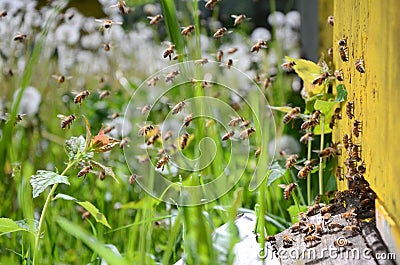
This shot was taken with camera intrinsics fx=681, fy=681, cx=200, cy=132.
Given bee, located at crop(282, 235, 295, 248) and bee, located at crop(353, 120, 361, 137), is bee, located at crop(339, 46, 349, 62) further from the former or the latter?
bee, located at crop(282, 235, 295, 248)

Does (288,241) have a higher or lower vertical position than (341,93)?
lower

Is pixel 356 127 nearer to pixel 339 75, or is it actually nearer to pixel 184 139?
pixel 339 75

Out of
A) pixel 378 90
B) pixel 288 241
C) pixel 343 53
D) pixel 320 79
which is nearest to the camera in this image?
pixel 378 90

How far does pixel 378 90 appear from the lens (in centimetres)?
136

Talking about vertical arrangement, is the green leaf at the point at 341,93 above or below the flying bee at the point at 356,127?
above

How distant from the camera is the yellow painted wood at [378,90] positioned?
4.02 ft

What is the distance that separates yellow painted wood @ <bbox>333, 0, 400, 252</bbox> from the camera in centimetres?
123

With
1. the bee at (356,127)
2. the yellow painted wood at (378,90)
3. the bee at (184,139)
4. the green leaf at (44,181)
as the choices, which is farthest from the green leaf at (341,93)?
the green leaf at (44,181)

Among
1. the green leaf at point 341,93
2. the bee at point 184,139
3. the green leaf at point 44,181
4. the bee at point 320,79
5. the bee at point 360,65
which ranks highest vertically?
the bee at point 360,65

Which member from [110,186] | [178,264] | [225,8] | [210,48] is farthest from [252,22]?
[178,264]

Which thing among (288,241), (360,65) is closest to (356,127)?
(360,65)

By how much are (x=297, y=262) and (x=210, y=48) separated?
182 centimetres

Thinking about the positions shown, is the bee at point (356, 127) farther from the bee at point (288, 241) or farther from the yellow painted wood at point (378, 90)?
the bee at point (288, 241)

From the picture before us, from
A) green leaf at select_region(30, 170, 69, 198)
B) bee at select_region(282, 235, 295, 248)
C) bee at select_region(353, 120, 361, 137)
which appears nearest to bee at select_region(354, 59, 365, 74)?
bee at select_region(353, 120, 361, 137)
